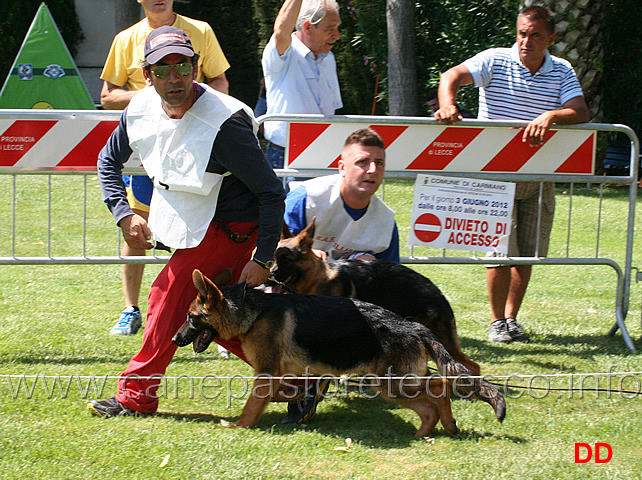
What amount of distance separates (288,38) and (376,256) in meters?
1.73

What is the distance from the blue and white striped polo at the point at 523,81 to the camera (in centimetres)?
595

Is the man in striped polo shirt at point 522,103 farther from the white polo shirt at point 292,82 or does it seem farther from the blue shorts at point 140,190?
the blue shorts at point 140,190

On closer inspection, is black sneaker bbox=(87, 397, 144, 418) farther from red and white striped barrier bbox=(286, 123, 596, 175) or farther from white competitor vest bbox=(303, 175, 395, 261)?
red and white striped barrier bbox=(286, 123, 596, 175)

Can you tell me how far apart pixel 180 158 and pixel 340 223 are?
1.27 m

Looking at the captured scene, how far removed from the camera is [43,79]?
14094 millimetres

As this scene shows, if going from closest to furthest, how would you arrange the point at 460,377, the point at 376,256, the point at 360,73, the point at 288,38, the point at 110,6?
1. the point at 460,377
2. the point at 376,256
3. the point at 288,38
4. the point at 360,73
5. the point at 110,6

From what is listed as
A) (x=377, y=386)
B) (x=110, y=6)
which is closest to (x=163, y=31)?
(x=377, y=386)

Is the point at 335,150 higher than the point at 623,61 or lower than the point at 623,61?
lower

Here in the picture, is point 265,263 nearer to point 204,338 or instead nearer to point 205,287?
point 205,287

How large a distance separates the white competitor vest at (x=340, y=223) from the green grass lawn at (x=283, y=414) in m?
0.92

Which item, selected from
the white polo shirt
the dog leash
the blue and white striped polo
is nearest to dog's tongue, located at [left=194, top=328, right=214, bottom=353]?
the dog leash

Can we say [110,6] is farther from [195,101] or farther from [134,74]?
[195,101]

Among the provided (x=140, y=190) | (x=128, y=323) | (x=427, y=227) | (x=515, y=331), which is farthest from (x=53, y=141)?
(x=515, y=331)

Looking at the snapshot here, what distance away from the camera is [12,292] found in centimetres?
713
